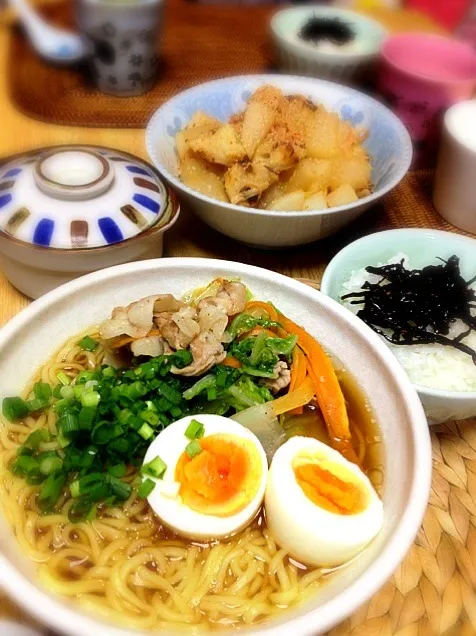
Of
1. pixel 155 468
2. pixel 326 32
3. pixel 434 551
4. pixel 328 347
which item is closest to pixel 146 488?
pixel 155 468

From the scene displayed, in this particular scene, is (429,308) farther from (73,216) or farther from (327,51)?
(327,51)

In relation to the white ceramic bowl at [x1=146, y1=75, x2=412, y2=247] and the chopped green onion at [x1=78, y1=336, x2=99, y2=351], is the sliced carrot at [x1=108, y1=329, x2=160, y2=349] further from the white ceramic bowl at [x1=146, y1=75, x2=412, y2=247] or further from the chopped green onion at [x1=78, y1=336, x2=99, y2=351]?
the white ceramic bowl at [x1=146, y1=75, x2=412, y2=247]

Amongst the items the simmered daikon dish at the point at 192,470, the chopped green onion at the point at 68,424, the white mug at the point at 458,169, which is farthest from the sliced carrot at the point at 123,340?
the white mug at the point at 458,169

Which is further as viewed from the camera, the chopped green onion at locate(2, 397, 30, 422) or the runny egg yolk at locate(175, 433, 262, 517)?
the chopped green onion at locate(2, 397, 30, 422)

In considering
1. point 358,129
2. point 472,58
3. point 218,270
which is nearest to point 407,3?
point 472,58

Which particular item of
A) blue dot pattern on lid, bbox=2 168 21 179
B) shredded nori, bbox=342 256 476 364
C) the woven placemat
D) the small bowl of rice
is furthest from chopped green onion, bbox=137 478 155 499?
the woven placemat

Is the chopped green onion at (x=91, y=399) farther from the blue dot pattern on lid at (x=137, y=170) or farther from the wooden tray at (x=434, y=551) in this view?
the blue dot pattern on lid at (x=137, y=170)

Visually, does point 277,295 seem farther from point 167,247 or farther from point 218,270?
point 167,247
